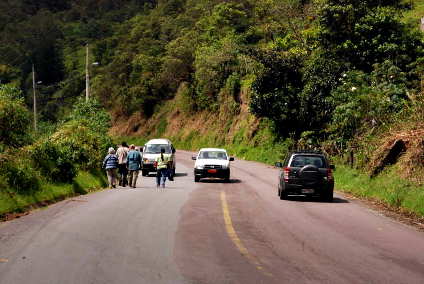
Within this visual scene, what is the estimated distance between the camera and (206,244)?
34.2 ft

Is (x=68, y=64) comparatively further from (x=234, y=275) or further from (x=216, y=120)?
(x=234, y=275)

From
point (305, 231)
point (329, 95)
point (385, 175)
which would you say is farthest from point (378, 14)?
point (305, 231)

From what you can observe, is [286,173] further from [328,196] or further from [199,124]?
[199,124]

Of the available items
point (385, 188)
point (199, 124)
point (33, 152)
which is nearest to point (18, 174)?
point (33, 152)

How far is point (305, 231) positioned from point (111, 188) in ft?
45.0

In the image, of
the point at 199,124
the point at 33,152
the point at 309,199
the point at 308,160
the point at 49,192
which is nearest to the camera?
the point at 49,192

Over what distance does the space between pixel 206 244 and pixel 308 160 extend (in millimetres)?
10236

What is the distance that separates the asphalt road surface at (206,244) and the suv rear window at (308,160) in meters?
2.15

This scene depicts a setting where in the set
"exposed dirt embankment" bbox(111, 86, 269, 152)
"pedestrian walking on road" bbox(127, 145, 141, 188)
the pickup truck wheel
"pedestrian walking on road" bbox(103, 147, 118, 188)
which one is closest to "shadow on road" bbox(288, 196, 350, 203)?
the pickup truck wheel

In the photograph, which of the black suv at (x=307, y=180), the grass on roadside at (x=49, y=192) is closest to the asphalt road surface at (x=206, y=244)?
the grass on roadside at (x=49, y=192)

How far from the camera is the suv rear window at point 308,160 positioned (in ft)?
65.2

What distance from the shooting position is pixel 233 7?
7331 cm

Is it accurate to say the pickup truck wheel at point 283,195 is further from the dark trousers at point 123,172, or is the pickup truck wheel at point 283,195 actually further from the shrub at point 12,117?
the shrub at point 12,117

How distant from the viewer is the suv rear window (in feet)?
65.2
